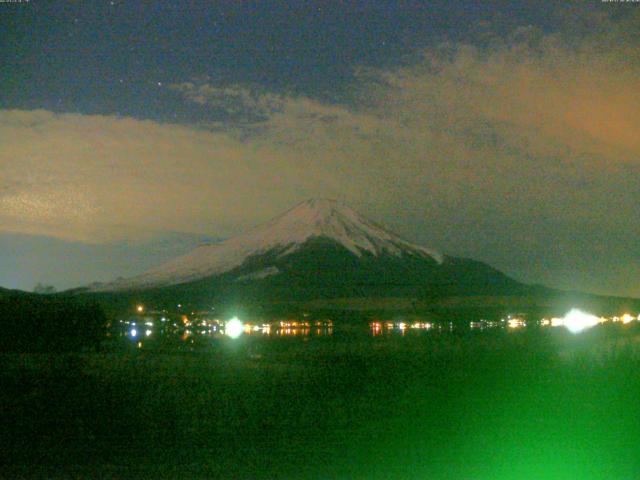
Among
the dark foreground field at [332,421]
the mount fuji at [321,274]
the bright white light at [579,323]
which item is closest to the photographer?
the dark foreground field at [332,421]

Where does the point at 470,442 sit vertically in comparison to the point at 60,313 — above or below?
below

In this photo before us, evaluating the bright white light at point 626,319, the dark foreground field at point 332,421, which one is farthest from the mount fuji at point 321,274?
the dark foreground field at point 332,421

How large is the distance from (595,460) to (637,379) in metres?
7.26

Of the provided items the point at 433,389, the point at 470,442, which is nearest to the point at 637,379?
the point at 433,389

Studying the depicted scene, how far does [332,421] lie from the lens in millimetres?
12938

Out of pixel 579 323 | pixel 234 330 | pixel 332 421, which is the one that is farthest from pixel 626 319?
pixel 332 421

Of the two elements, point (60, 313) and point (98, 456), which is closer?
point (98, 456)

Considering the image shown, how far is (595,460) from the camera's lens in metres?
10.6

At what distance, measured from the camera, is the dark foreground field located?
10.1 meters

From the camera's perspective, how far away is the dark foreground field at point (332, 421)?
399 inches

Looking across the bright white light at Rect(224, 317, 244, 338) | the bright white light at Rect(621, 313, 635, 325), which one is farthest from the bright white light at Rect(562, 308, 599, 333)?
the bright white light at Rect(224, 317, 244, 338)

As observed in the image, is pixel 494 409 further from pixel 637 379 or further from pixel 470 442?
A: pixel 637 379

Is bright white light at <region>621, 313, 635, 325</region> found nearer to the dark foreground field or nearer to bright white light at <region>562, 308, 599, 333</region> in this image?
bright white light at <region>562, 308, 599, 333</region>

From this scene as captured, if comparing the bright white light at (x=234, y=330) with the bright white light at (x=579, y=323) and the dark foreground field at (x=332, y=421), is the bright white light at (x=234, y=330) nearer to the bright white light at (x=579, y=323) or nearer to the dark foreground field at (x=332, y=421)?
the bright white light at (x=579, y=323)
